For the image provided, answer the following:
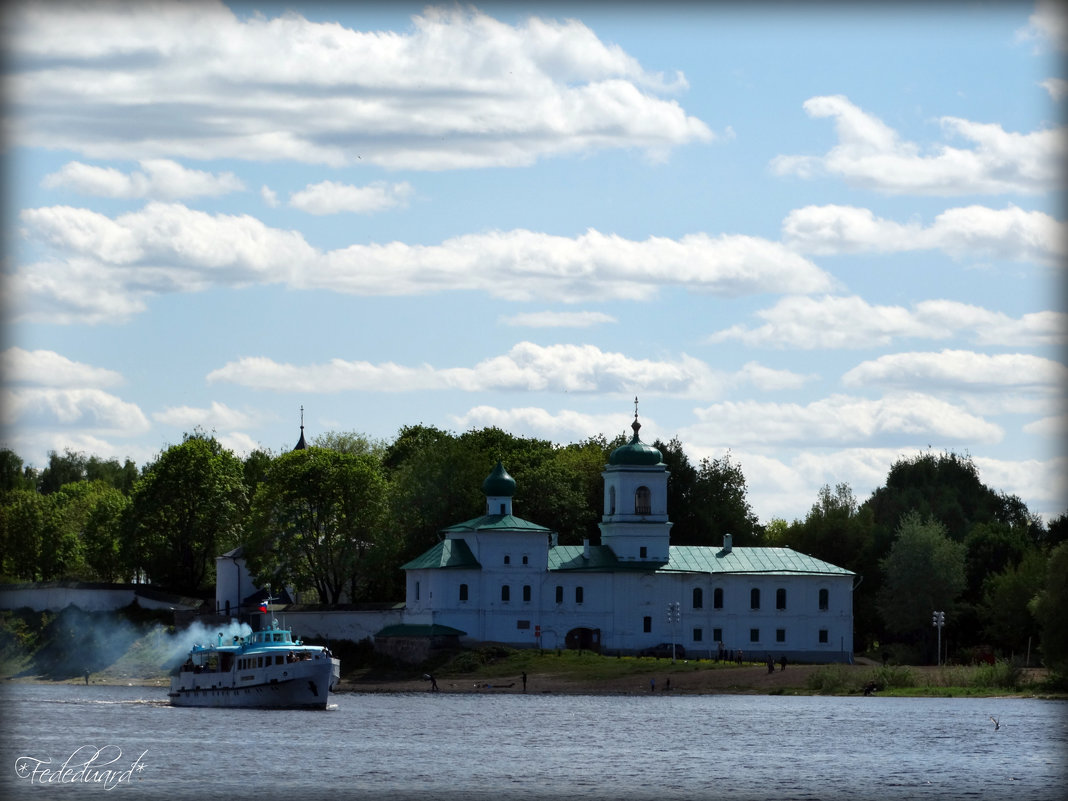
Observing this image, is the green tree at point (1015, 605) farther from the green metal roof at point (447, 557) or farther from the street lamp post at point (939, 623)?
the green metal roof at point (447, 557)

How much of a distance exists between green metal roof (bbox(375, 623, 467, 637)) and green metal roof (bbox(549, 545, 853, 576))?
725 cm

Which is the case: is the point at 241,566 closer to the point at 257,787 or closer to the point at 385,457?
the point at 385,457

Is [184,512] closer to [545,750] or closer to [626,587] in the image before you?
[626,587]

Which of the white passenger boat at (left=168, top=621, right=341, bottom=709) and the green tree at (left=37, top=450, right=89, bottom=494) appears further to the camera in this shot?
the green tree at (left=37, top=450, right=89, bottom=494)

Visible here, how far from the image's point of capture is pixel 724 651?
111 metres

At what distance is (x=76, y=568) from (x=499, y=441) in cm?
3049

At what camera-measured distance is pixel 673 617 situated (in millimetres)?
105438

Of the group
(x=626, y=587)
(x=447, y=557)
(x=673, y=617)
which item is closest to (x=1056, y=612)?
(x=673, y=617)

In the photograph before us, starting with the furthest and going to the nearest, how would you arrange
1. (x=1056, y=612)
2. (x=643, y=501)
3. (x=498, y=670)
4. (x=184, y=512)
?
(x=184, y=512) < (x=643, y=501) < (x=498, y=670) < (x=1056, y=612)

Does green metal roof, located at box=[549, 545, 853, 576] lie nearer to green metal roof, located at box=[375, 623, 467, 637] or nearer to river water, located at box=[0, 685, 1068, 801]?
green metal roof, located at box=[375, 623, 467, 637]

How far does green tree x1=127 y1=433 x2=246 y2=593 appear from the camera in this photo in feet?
402

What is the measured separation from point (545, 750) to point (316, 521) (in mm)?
46577

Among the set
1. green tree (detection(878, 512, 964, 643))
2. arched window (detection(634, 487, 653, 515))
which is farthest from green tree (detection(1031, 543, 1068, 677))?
arched window (detection(634, 487, 653, 515))

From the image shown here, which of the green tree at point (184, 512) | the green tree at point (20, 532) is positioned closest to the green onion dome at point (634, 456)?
the green tree at point (184, 512)
